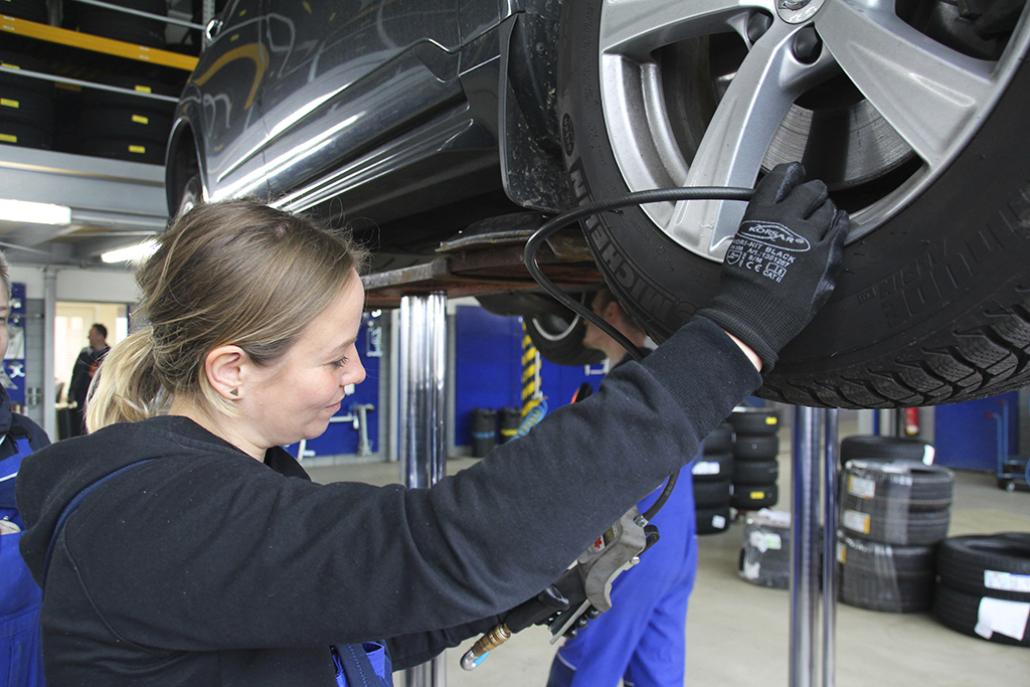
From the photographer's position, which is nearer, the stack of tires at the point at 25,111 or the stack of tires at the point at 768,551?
the stack of tires at the point at 25,111

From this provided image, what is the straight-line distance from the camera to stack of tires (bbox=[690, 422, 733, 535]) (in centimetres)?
563

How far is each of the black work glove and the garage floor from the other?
2847 mm

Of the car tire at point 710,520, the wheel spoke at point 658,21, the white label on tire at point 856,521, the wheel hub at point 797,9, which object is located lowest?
the car tire at point 710,520

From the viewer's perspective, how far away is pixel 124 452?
745 mm

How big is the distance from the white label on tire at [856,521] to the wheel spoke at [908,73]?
3834 millimetres

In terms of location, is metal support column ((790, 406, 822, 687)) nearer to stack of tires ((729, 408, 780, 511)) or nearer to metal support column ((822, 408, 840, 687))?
metal support column ((822, 408, 840, 687))

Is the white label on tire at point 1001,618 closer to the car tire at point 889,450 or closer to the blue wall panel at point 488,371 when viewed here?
the car tire at point 889,450

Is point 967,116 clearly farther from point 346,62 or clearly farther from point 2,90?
point 2,90

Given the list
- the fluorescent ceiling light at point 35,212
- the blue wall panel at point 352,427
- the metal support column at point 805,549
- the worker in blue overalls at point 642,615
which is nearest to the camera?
the metal support column at point 805,549

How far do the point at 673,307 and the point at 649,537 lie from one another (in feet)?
1.18

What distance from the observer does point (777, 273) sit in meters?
0.72

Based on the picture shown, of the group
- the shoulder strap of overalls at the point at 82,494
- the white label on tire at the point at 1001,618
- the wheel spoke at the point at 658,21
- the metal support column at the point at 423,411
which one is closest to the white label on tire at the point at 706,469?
the white label on tire at the point at 1001,618

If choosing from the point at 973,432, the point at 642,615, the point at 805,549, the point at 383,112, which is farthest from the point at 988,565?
the point at 973,432

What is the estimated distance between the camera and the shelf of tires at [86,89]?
14.1 ft
